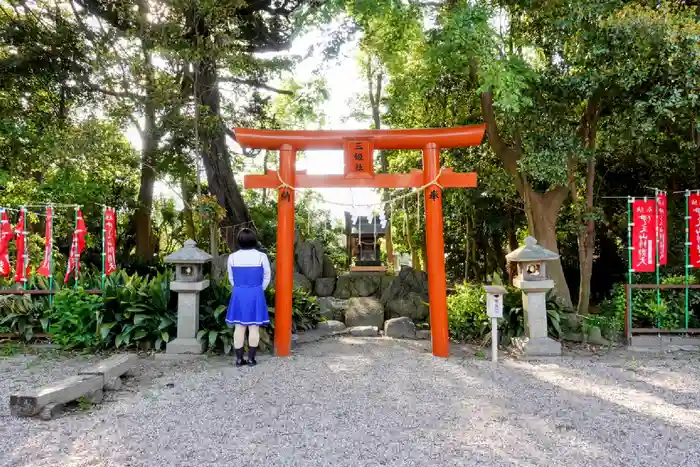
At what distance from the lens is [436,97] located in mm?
11328

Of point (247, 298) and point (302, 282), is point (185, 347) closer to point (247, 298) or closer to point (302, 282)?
point (247, 298)

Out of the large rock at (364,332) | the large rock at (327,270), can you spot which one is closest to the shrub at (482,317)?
the large rock at (364,332)

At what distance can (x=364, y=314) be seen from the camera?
10469 millimetres

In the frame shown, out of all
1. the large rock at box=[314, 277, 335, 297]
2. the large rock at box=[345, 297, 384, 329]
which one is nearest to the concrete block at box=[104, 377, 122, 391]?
the large rock at box=[345, 297, 384, 329]

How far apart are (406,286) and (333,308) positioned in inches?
77.0

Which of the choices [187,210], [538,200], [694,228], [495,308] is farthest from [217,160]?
[694,228]

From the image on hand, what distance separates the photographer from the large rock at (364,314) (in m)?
10.3

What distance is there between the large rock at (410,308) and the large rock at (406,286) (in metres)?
0.39

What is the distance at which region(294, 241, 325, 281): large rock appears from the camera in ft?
43.8

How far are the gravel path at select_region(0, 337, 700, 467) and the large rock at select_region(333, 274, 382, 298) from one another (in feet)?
20.8

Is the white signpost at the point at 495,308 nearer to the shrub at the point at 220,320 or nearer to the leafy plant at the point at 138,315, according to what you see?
the shrub at the point at 220,320

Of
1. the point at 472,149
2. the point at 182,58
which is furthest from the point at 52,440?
the point at 472,149

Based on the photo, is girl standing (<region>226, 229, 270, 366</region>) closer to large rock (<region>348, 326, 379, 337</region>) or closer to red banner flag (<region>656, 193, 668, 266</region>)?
large rock (<region>348, 326, 379, 337</region>)

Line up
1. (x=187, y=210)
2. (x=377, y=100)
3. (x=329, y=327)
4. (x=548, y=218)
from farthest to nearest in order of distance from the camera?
(x=377, y=100) < (x=187, y=210) < (x=548, y=218) < (x=329, y=327)
